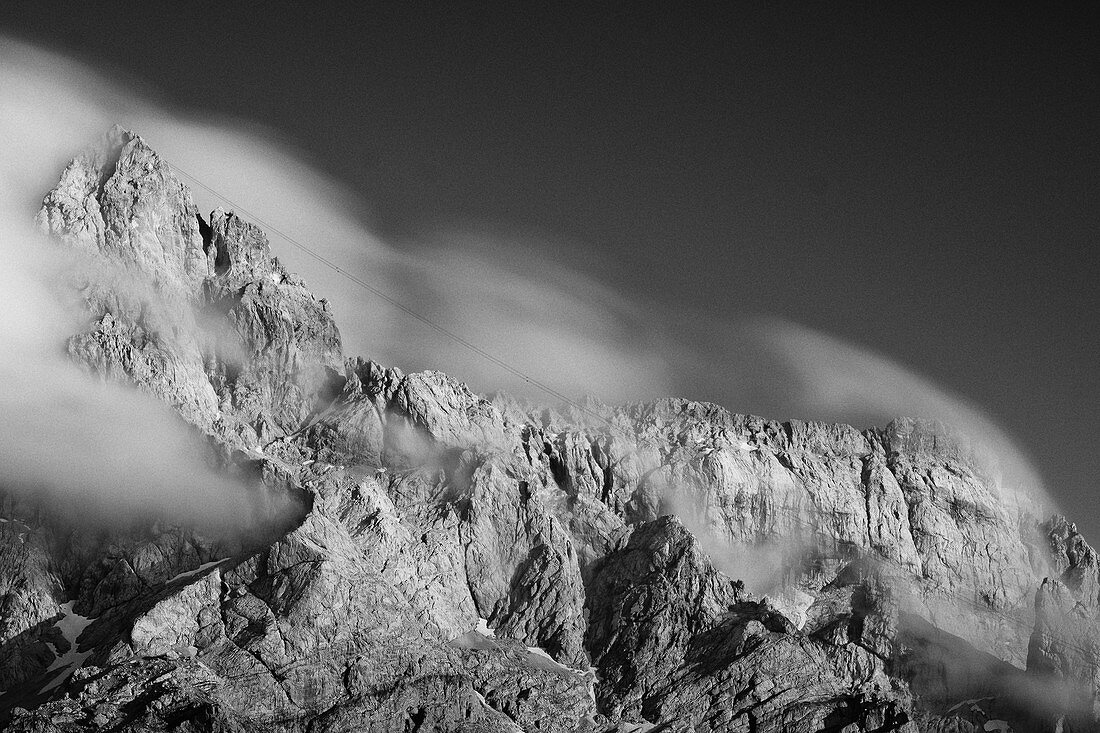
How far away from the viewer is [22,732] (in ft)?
642

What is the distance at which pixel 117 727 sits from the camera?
19938 centimetres

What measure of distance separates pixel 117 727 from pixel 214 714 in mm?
11230

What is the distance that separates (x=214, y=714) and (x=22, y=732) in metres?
21.3

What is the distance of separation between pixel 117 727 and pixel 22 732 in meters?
10.5

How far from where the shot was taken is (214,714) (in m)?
200
